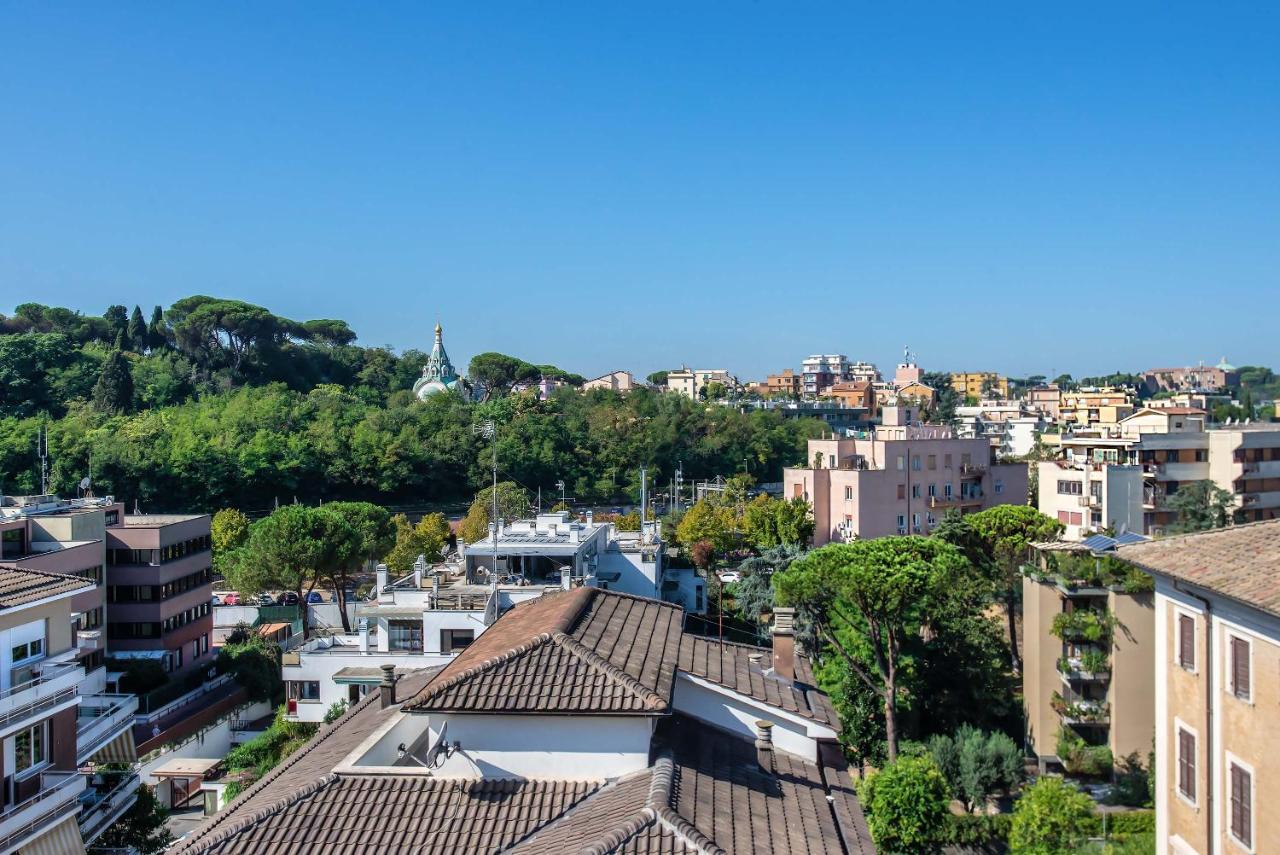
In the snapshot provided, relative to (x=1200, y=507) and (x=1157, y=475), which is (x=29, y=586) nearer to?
(x=1200, y=507)

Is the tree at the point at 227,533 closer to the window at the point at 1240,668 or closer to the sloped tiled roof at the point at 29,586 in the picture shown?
the sloped tiled roof at the point at 29,586

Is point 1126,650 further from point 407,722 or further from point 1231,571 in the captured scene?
point 407,722

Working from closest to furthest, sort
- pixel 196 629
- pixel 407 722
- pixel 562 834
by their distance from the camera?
pixel 562 834
pixel 407 722
pixel 196 629

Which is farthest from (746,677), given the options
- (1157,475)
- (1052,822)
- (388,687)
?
(1157,475)

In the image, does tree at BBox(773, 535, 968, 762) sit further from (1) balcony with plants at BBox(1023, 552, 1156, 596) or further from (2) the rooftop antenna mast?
(2) the rooftop antenna mast

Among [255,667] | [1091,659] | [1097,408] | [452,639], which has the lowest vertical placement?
[255,667]

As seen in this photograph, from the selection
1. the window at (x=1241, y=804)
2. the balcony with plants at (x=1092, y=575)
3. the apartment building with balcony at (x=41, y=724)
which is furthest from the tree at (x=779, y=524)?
the window at (x=1241, y=804)

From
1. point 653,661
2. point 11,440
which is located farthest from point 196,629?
point 11,440
